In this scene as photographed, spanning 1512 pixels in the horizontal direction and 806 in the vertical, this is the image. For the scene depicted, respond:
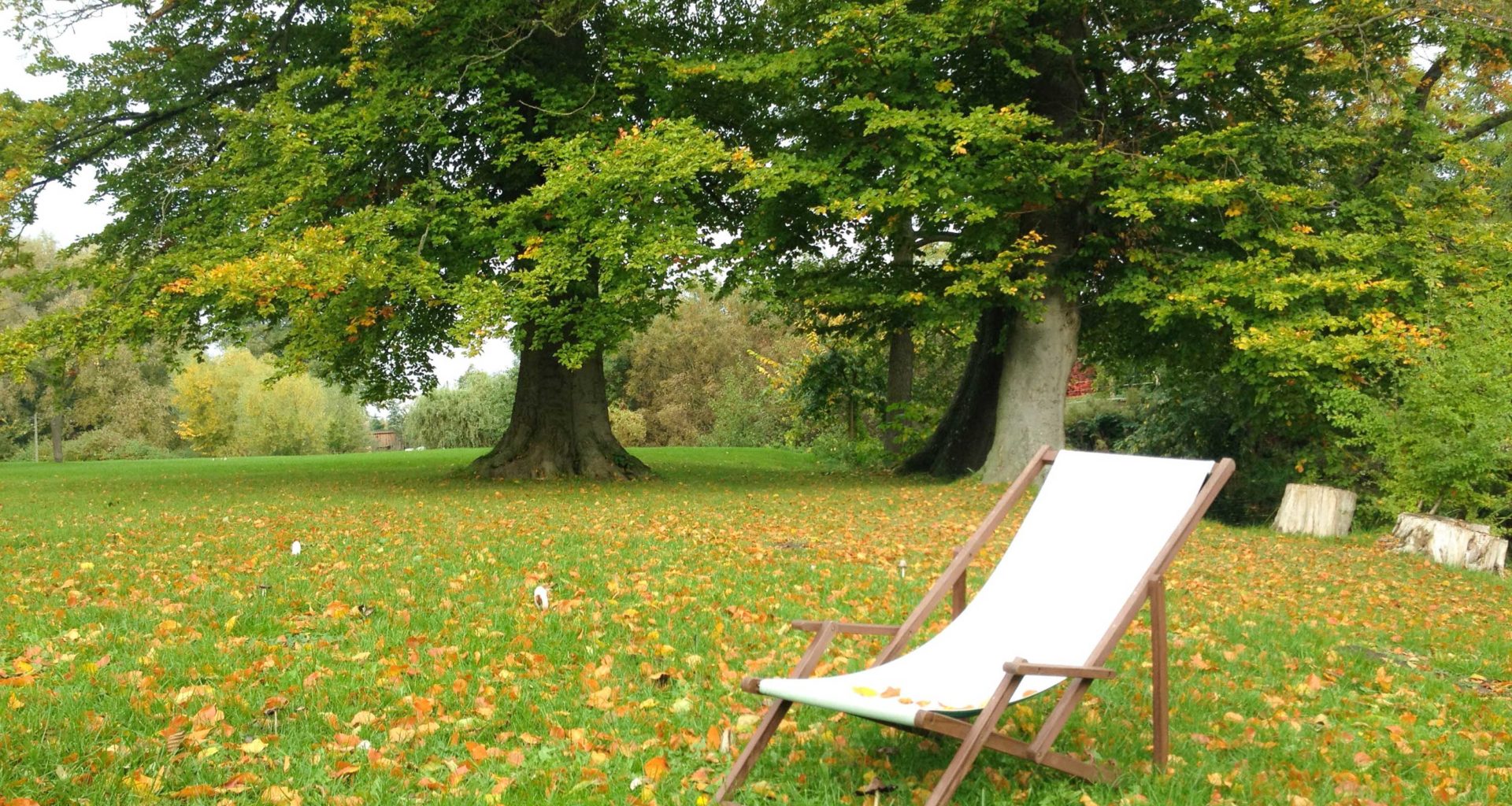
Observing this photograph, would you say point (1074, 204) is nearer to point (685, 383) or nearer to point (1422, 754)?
point (1422, 754)

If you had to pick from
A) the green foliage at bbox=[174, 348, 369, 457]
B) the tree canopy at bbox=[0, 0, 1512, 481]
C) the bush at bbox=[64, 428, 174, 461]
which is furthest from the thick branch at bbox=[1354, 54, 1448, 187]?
the green foliage at bbox=[174, 348, 369, 457]

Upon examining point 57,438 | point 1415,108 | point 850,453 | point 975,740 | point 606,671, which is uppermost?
point 1415,108

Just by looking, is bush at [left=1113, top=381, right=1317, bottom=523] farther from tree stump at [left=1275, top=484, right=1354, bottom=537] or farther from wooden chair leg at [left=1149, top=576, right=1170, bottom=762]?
wooden chair leg at [left=1149, top=576, right=1170, bottom=762]

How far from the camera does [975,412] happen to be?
19.0 meters

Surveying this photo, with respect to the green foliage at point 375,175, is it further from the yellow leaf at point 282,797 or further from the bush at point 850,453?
the yellow leaf at point 282,797

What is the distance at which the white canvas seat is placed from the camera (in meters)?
3.85

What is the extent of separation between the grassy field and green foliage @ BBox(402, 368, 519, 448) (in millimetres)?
27176

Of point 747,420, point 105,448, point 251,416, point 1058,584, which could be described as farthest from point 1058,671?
point 251,416

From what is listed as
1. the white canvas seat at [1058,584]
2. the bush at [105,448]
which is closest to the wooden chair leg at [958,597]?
the white canvas seat at [1058,584]

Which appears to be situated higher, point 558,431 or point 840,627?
point 558,431

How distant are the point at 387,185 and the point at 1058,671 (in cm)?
1525

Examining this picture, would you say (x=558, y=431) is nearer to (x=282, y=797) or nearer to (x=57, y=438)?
(x=282, y=797)

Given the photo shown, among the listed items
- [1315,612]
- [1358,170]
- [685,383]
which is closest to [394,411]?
[685,383]

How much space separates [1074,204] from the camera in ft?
53.8
